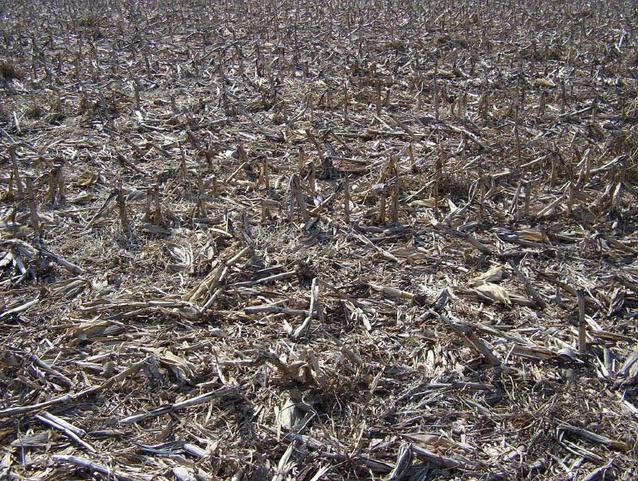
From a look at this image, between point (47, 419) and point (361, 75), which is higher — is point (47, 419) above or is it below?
below

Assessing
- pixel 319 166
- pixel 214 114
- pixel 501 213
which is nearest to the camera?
pixel 501 213

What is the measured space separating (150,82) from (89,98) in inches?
32.7

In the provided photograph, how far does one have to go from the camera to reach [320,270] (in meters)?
3.77

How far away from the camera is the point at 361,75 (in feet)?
23.2

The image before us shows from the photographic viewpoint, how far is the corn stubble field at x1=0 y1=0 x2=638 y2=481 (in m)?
2.68

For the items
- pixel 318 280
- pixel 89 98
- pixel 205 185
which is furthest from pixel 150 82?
pixel 318 280

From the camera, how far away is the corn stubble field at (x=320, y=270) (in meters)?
2.68

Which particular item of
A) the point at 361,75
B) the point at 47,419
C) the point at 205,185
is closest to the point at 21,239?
the point at 205,185

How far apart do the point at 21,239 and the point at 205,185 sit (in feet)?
4.34

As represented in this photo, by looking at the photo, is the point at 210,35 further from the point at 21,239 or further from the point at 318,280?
the point at 318,280

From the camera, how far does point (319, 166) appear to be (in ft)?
16.6

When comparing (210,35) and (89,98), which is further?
(210,35)

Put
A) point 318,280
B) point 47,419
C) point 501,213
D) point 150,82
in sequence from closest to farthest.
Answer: point 47,419
point 318,280
point 501,213
point 150,82

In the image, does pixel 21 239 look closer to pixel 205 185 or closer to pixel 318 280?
pixel 205 185
